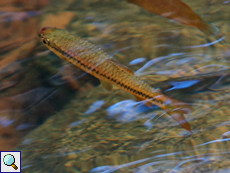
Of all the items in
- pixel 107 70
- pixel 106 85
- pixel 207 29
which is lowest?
pixel 106 85

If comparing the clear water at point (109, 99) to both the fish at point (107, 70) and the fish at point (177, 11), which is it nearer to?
the fish at point (177, 11)

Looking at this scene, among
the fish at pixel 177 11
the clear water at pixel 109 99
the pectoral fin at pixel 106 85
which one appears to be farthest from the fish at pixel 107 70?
the fish at pixel 177 11

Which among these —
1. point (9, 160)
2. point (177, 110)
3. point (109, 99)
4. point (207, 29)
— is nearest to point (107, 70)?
point (109, 99)

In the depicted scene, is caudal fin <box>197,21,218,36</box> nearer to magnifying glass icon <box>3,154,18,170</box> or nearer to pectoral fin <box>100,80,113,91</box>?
pectoral fin <box>100,80,113,91</box>

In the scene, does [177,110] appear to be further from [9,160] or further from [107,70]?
[9,160]

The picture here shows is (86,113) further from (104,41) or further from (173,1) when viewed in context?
(173,1)

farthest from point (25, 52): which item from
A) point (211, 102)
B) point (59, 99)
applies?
point (211, 102)
